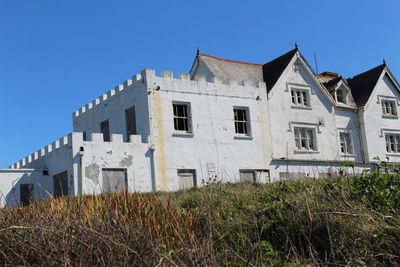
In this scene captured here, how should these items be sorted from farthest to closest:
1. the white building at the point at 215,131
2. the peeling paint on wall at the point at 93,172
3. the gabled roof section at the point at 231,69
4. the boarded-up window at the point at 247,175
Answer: the gabled roof section at the point at 231,69
the boarded-up window at the point at 247,175
the white building at the point at 215,131
the peeling paint on wall at the point at 93,172

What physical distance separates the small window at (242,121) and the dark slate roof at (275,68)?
248 cm

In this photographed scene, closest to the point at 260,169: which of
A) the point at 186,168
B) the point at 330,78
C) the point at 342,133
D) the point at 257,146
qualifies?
the point at 257,146

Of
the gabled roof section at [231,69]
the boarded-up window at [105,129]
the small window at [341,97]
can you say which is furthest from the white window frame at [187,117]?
the small window at [341,97]

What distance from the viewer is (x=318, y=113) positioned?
103ft

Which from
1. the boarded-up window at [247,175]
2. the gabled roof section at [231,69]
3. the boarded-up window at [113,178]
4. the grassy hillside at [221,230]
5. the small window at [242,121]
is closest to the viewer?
the grassy hillside at [221,230]

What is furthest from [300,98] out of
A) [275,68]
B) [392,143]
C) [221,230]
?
[221,230]

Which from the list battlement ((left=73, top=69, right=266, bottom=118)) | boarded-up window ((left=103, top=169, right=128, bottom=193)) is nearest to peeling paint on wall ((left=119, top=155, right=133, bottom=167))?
boarded-up window ((left=103, top=169, right=128, bottom=193))

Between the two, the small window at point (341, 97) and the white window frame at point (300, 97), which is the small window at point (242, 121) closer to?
the white window frame at point (300, 97)

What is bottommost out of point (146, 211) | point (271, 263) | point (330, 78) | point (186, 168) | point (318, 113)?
point (271, 263)

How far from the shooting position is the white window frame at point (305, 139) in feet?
98.6

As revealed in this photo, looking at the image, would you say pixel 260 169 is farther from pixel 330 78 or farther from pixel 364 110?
pixel 330 78

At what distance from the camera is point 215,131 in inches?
1049

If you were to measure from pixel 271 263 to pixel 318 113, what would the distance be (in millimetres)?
24137

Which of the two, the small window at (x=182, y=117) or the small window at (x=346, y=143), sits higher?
the small window at (x=182, y=117)
